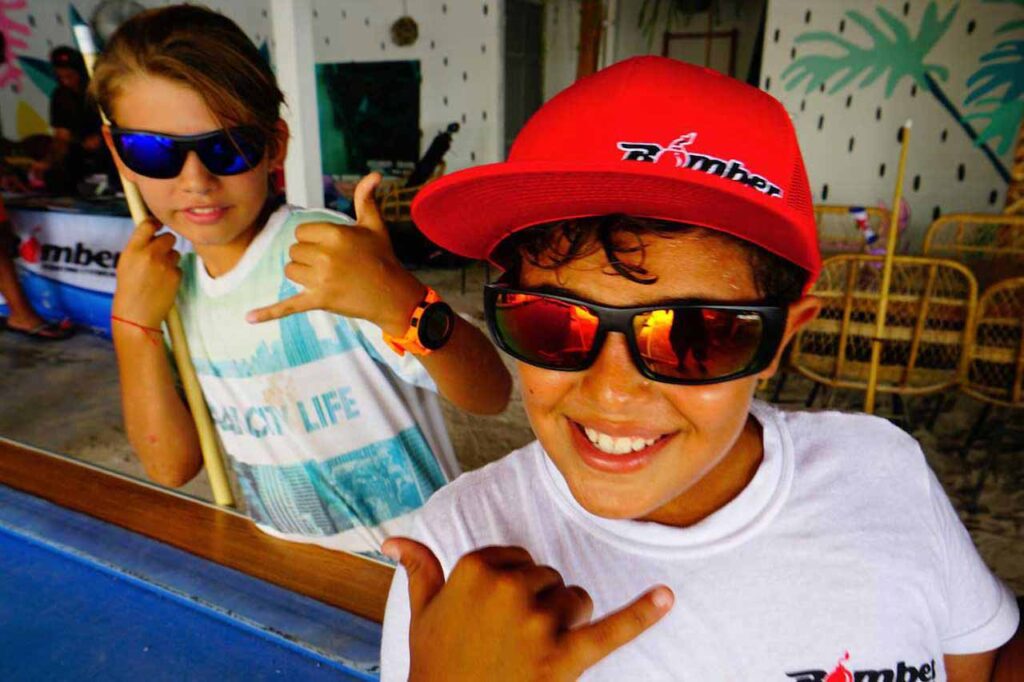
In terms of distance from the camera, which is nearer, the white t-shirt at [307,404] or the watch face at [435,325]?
the watch face at [435,325]

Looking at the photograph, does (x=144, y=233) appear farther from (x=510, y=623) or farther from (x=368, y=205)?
(x=510, y=623)

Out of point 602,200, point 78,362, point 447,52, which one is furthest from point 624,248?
point 447,52

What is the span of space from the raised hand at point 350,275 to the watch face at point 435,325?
1.2 inches

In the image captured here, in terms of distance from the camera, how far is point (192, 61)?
3.86 feet

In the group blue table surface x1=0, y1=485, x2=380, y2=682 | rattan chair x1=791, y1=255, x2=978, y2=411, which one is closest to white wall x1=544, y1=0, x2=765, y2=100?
rattan chair x1=791, y1=255, x2=978, y2=411

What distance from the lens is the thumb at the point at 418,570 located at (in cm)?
65

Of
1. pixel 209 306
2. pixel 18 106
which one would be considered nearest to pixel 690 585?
pixel 209 306

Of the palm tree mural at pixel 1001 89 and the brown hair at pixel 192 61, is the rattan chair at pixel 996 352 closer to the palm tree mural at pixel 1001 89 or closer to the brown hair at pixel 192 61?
the palm tree mural at pixel 1001 89

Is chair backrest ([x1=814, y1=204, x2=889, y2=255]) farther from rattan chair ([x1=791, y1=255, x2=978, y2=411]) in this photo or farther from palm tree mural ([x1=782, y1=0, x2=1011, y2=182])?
rattan chair ([x1=791, y1=255, x2=978, y2=411])

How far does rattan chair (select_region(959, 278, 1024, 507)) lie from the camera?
116 inches

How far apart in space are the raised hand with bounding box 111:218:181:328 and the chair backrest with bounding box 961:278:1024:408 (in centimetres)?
320

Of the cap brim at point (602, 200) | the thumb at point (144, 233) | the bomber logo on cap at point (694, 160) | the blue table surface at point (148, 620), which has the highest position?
the bomber logo on cap at point (694, 160)

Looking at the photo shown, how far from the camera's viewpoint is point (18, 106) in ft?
29.3

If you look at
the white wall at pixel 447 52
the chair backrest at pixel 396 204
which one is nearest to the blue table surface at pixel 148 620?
the chair backrest at pixel 396 204
